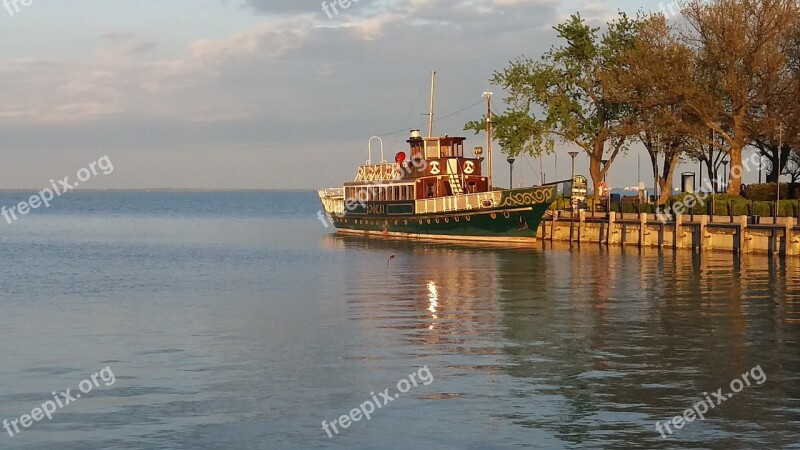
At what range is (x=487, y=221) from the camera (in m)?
78.2

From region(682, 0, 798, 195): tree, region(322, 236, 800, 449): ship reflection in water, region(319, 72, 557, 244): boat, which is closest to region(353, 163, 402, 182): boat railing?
region(319, 72, 557, 244): boat

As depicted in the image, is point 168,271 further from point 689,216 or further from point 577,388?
point 577,388

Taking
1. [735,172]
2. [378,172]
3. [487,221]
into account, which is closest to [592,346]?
[735,172]

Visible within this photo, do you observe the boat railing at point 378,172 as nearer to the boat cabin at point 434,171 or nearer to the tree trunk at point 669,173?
the boat cabin at point 434,171

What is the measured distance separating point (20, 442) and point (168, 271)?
3945cm

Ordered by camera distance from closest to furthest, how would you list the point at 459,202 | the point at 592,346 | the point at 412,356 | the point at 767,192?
the point at 412,356 < the point at 592,346 < the point at 767,192 < the point at 459,202

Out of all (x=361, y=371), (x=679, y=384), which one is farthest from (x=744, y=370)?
(x=361, y=371)

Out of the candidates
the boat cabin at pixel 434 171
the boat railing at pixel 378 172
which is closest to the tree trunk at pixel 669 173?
the boat cabin at pixel 434 171

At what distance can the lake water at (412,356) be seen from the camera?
21094mm

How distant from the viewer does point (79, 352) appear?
1185 inches

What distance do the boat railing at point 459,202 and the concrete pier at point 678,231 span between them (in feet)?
18.8

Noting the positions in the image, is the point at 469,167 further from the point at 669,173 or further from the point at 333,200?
the point at 333,200

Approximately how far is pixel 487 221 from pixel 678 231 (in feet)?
52.7

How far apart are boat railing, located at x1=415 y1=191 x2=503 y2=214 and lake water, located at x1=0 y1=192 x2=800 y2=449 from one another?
68.8ft
